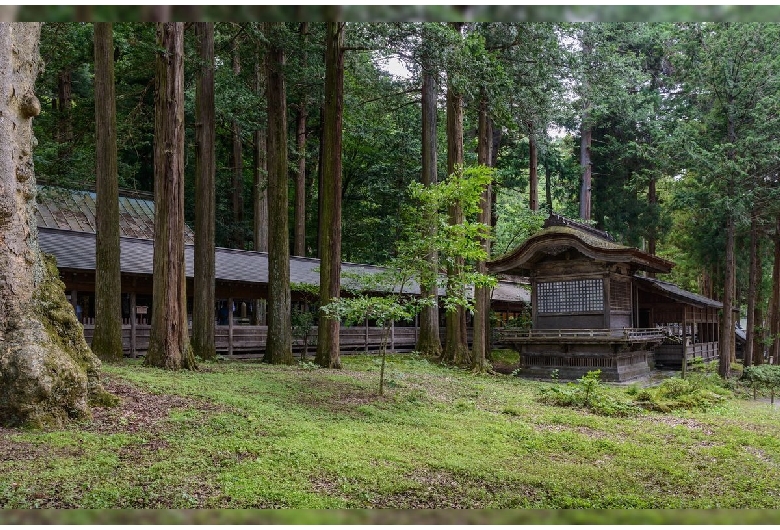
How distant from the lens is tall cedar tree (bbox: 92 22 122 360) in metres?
11.7

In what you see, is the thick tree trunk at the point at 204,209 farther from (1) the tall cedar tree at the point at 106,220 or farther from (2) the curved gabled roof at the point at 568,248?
(2) the curved gabled roof at the point at 568,248

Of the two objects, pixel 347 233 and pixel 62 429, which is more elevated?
pixel 347 233

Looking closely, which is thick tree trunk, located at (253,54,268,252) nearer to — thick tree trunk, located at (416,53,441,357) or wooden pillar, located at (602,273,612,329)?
thick tree trunk, located at (416,53,441,357)

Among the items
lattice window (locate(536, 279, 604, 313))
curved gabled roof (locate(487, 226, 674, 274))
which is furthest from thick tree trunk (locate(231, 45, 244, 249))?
lattice window (locate(536, 279, 604, 313))

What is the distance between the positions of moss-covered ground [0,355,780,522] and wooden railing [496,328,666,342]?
23.0 ft

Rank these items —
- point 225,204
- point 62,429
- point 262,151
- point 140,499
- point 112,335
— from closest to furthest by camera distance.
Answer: point 140,499
point 62,429
point 112,335
point 262,151
point 225,204

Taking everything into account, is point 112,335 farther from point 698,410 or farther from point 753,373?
point 753,373

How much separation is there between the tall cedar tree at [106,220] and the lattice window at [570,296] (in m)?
13.6

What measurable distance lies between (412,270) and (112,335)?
21.2ft

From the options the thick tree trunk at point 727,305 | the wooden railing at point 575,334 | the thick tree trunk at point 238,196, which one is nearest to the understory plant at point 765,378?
the thick tree trunk at point 727,305

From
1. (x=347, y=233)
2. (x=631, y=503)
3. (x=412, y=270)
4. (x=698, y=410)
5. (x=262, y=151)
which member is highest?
(x=262, y=151)

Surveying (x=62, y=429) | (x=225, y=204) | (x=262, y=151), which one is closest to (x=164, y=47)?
(x=62, y=429)

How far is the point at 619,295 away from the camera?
19734mm

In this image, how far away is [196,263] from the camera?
14.6 m
